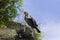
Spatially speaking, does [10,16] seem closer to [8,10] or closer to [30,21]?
[8,10]

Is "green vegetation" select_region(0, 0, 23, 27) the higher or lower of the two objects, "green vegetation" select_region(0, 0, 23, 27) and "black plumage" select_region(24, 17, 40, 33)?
the higher

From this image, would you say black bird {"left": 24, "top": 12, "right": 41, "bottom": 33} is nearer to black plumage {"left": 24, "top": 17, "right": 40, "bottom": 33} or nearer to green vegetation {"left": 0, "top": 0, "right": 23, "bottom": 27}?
black plumage {"left": 24, "top": 17, "right": 40, "bottom": 33}

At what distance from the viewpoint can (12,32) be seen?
19.1 meters

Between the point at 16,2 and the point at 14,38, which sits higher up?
the point at 16,2

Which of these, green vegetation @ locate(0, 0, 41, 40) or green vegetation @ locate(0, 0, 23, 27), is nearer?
green vegetation @ locate(0, 0, 41, 40)

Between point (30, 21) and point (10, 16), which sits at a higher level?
point (10, 16)

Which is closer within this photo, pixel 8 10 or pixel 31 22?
pixel 31 22

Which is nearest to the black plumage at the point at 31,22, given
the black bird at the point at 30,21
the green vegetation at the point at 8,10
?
the black bird at the point at 30,21

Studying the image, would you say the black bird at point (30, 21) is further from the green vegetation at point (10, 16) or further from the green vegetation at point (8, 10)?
the green vegetation at point (8, 10)

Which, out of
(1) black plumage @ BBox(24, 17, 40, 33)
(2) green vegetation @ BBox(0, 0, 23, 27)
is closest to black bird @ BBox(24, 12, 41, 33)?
(1) black plumage @ BBox(24, 17, 40, 33)

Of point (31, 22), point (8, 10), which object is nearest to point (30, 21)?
point (31, 22)

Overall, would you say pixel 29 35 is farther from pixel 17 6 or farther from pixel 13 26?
pixel 17 6

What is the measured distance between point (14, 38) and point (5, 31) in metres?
0.69

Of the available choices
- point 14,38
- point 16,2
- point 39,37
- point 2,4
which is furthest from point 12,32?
point 16,2
